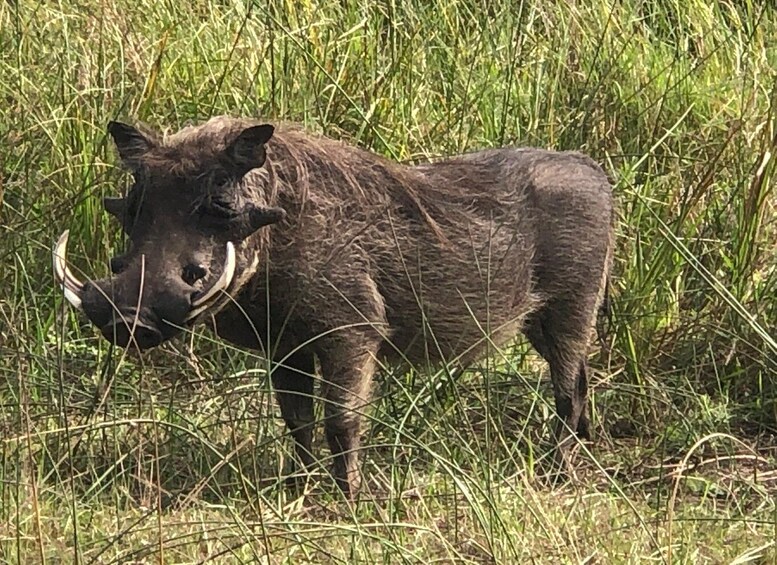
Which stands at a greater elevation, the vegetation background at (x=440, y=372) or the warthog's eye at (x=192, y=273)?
the warthog's eye at (x=192, y=273)

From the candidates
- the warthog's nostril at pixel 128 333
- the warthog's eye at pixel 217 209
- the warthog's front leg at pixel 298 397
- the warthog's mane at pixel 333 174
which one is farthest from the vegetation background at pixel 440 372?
the warthog's eye at pixel 217 209

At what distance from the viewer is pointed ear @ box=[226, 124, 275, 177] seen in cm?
357

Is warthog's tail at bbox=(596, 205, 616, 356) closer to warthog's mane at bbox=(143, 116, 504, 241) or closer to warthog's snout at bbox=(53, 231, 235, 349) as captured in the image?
warthog's mane at bbox=(143, 116, 504, 241)

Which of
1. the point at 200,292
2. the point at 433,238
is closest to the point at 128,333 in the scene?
the point at 200,292

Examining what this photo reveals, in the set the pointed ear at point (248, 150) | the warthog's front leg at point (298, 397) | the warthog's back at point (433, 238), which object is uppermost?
the pointed ear at point (248, 150)

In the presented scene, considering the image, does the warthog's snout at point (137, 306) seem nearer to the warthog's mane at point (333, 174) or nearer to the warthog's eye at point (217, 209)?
the warthog's eye at point (217, 209)

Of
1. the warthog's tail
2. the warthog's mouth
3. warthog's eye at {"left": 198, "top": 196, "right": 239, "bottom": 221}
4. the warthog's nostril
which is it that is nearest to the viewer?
the warthog's nostril

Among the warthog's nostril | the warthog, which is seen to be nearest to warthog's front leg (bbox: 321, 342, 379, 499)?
the warthog

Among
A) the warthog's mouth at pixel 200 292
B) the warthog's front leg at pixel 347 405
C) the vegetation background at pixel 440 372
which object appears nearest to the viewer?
the vegetation background at pixel 440 372

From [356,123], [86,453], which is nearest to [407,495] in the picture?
[86,453]

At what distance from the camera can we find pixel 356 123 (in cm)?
512

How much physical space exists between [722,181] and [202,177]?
7.28 feet

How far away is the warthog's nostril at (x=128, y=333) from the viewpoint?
3.26 metres

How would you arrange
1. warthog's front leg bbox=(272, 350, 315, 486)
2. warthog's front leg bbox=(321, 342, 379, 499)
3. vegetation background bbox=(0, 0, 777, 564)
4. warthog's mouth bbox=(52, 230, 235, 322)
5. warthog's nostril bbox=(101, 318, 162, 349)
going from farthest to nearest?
1. warthog's front leg bbox=(272, 350, 315, 486)
2. warthog's front leg bbox=(321, 342, 379, 499)
3. warthog's mouth bbox=(52, 230, 235, 322)
4. warthog's nostril bbox=(101, 318, 162, 349)
5. vegetation background bbox=(0, 0, 777, 564)
